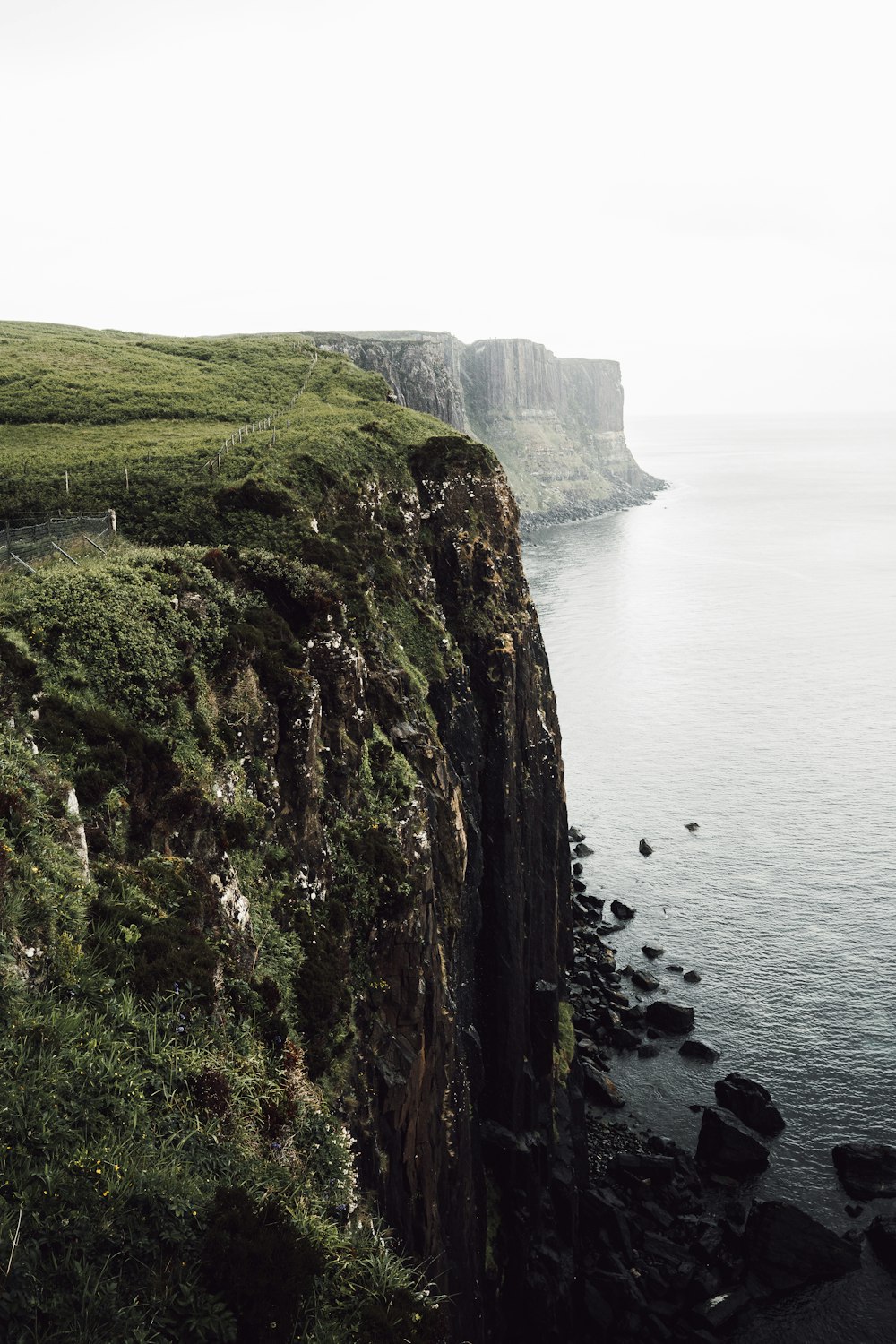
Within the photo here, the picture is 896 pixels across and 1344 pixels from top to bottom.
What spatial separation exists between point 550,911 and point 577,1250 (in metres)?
16.4

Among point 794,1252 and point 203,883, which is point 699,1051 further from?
point 203,883

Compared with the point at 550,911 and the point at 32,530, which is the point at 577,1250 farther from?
the point at 32,530

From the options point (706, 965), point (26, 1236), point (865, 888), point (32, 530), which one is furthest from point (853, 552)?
point (26, 1236)

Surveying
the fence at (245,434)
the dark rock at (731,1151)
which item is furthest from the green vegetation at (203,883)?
the dark rock at (731,1151)

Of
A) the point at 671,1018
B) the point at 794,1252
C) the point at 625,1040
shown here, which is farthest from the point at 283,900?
the point at 671,1018

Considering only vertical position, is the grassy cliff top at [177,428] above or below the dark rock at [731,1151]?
above

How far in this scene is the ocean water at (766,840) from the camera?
43.4m

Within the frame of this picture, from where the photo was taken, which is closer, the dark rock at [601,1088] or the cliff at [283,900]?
the cliff at [283,900]

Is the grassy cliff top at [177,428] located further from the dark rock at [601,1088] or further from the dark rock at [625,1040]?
the dark rock at [625,1040]

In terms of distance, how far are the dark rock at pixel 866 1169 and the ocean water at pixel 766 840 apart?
0.57 m

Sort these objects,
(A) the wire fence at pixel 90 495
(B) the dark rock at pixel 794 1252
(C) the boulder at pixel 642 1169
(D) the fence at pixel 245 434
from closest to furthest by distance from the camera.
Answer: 1. (A) the wire fence at pixel 90 495
2. (B) the dark rock at pixel 794 1252
3. (D) the fence at pixel 245 434
4. (C) the boulder at pixel 642 1169

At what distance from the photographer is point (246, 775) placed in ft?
73.3

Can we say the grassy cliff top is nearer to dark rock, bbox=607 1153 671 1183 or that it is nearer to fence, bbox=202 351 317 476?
fence, bbox=202 351 317 476

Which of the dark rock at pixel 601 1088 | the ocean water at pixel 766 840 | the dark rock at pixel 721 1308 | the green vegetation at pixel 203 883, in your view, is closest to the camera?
the green vegetation at pixel 203 883
